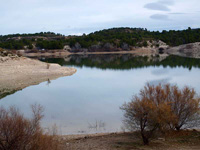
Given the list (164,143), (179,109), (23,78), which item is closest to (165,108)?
(164,143)

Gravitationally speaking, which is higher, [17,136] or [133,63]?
A: [17,136]

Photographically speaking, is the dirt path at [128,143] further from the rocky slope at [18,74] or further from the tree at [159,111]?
the rocky slope at [18,74]

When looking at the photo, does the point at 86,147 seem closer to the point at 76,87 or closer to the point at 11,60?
the point at 76,87

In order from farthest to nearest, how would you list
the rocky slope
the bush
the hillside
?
the hillside, the rocky slope, the bush

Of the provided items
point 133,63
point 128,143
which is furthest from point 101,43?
point 128,143

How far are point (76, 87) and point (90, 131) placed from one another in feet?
37.9

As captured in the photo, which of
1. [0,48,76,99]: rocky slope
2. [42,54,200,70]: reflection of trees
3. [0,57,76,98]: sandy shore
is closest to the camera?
[0,57,76,98]: sandy shore

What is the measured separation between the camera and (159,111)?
24.8 ft

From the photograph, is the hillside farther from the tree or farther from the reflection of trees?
the tree

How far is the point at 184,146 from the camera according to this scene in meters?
7.54

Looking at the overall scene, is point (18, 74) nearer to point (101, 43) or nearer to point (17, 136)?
point (17, 136)

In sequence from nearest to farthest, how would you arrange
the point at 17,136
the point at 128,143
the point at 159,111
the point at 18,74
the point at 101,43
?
1. the point at 17,136
2. the point at 159,111
3. the point at 128,143
4. the point at 18,74
5. the point at 101,43

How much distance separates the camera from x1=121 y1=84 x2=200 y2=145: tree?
7523 millimetres

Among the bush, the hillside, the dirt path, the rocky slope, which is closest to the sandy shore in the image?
the rocky slope
